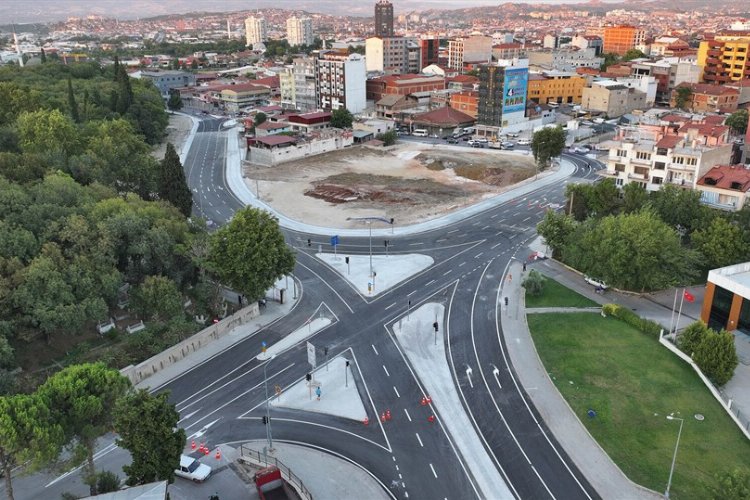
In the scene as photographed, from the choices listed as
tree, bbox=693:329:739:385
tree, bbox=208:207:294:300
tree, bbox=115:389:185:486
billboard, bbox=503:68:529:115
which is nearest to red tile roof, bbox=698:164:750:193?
tree, bbox=693:329:739:385

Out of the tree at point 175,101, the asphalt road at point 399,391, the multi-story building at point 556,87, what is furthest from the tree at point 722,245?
the tree at point 175,101

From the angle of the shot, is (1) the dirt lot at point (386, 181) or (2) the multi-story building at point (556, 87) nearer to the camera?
(1) the dirt lot at point (386, 181)

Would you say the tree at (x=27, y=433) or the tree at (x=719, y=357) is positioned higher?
the tree at (x=27, y=433)

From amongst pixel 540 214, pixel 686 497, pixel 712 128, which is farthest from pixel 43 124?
pixel 712 128

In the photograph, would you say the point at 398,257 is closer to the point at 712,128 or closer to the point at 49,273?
the point at 49,273

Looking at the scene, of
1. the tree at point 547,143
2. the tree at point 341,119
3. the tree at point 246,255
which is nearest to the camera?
the tree at point 246,255

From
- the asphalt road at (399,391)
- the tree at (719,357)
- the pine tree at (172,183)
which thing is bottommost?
the asphalt road at (399,391)

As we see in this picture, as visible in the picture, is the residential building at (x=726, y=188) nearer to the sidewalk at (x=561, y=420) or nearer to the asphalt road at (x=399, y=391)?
the asphalt road at (x=399, y=391)

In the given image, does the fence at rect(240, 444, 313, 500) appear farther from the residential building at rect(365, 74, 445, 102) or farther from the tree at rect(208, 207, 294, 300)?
the residential building at rect(365, 74, 445, 102)
